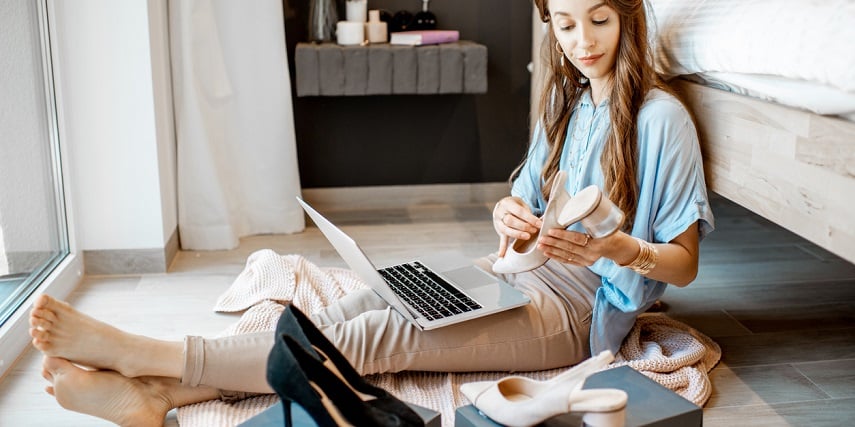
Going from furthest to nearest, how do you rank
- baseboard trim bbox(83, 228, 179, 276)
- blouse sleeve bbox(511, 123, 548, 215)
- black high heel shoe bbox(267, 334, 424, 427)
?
baseboard trim bbox(83, 228, 179, 276) → blouse sleeve bbox(511, 123, 548, 215) → black high heel shoe bbox(267, 334, 424, 427)

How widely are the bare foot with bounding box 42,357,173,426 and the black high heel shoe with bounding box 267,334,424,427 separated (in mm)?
472

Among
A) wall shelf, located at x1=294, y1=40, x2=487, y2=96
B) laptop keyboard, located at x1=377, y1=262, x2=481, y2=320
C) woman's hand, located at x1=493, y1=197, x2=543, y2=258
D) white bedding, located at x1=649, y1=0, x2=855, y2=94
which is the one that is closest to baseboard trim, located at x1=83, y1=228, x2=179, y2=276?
wall shelf, located at x1=294, y1=40, x2=487, y2=96

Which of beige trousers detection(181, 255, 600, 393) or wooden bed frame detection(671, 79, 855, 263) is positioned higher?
wooden bed frame detection(671, 79, 855, 263)

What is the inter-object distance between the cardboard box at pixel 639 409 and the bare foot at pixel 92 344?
554mm

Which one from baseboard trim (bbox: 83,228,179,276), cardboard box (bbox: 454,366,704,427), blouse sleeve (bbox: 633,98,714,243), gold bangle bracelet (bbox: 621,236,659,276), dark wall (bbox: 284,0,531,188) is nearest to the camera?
cardboard box (bbox: 454,366,704,427)

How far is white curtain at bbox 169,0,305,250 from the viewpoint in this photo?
2.70 metres

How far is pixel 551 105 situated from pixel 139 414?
1.02 metres

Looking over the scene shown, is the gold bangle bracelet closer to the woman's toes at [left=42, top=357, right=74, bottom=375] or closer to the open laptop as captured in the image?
the open laptop

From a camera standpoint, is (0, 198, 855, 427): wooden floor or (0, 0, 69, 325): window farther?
(0, 0, 69, 325): window

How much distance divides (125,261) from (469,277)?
1147 mm

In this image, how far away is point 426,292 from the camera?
5.84 ft

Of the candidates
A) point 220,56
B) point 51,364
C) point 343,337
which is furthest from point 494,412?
point 220,56

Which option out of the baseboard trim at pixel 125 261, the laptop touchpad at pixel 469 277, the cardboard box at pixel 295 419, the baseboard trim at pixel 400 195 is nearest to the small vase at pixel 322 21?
the baseboard trim at pixel 400 195

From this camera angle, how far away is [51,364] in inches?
57.6
